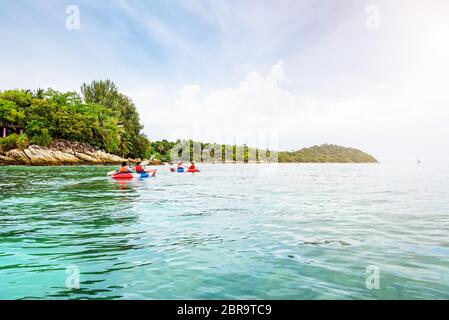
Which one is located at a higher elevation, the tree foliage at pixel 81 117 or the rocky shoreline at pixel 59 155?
the tree foliage at pixel 81 117

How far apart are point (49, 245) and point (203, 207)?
6.92m

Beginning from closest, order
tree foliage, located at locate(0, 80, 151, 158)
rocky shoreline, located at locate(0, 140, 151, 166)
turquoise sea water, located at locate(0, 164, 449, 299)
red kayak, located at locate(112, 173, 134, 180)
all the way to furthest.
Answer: turquoise sea water, located at locate(0, 164, 449, 299) → red kayak, located at locate(112, 173, 134, 180) → rocky shoreline, located at locate(0, 140, 151, 166) → tree foliage, located at locate(0, 80, 151, 158)

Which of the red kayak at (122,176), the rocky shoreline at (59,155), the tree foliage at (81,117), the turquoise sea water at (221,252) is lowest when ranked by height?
the turquoise sea water at (221,252)

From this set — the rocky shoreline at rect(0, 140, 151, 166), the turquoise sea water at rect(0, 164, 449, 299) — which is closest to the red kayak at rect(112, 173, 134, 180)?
the turquoise sea water at rect(0, 164, 449, 299)

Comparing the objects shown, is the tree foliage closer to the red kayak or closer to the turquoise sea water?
the red kayak

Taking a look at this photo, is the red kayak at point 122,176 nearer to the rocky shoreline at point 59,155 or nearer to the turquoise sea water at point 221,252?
the turquoise sea water at point 221,252

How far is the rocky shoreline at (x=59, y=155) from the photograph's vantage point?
57.6 metres

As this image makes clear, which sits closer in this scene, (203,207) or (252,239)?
(252,239)

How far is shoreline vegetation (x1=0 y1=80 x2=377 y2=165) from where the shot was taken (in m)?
59.7

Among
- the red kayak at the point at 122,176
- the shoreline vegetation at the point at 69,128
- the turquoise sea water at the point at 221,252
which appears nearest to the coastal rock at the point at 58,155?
the shoreline vegetation at the point at 69,128

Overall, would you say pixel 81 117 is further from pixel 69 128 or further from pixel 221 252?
pixel 221 252

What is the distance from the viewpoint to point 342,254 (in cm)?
711
